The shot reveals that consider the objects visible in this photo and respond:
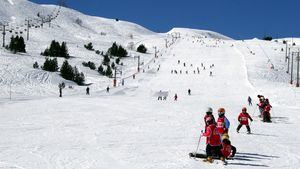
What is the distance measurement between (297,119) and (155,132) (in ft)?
32.7

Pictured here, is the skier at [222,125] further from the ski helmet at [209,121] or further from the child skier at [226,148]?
the ski helmet at [209,121]

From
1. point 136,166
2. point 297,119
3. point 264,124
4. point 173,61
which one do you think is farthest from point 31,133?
point 173,61

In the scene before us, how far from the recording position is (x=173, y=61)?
80.9 m

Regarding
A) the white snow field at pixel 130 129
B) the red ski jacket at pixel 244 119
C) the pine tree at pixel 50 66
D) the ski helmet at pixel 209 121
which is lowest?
the white snow field at pixel 130 129

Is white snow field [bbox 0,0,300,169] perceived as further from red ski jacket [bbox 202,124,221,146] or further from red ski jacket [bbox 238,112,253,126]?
red ski jacket [bbox 202,124,221,146]

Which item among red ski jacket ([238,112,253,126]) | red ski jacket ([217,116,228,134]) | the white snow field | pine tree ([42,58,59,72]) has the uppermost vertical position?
pine tree ([42,58,59,72])

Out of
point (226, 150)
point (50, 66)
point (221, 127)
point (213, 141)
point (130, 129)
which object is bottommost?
point (130, 129)

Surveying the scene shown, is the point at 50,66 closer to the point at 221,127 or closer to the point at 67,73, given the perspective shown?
the point at 67,73

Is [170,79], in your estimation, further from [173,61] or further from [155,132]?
[155,132]

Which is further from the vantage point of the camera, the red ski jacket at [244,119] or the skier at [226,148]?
the red ski jacket at [244,119]

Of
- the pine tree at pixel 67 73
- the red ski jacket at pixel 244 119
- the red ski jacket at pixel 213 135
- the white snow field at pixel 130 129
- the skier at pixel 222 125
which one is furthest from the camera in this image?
the pine tree at pixel 67 73

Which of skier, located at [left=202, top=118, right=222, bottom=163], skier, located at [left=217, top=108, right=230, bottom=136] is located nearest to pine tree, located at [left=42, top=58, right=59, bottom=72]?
skier, located at [left=217, top=108, right=230, bottom=136]

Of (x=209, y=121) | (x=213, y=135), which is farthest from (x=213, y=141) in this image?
(x=209, y=121)

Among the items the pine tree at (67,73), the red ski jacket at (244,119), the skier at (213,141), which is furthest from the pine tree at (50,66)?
the skier at (213,141)
